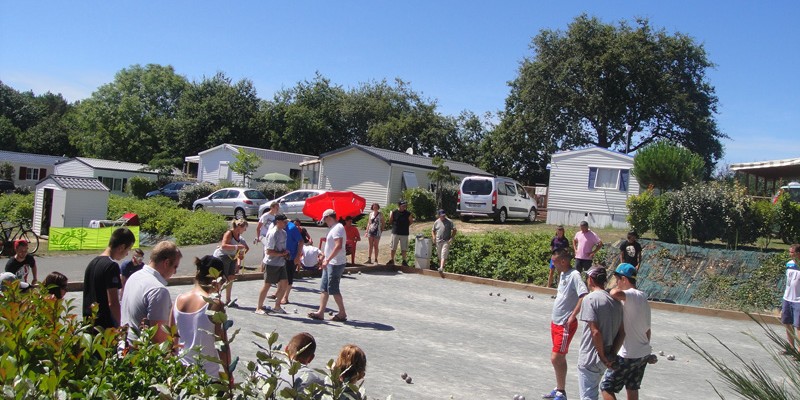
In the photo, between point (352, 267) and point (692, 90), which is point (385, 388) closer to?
point (352, 267)

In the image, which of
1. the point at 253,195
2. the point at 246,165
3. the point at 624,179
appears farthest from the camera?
the point at 246,165

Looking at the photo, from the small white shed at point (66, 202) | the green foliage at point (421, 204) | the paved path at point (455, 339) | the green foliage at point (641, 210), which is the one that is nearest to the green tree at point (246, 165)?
the green foliage at point (421, 204)

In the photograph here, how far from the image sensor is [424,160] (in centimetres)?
3888

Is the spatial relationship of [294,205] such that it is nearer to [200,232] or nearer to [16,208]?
[200,232]

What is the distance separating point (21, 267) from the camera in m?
8.97

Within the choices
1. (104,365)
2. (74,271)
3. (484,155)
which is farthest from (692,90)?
(104,365)

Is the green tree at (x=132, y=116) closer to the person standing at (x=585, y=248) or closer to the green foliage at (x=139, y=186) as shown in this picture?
the green foliage at (x=139, y=186)

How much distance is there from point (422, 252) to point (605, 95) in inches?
1339

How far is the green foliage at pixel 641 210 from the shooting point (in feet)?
77.0

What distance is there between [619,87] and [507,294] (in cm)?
3682

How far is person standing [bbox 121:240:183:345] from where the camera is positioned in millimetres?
5066

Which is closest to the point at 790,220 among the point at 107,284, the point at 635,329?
the point at 635,329

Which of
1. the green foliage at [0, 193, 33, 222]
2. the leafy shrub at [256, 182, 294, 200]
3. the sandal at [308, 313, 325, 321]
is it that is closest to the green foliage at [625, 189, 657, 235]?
the sandal at [308, 313, 325, 321]

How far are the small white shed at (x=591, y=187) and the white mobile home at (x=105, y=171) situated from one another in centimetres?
2897
